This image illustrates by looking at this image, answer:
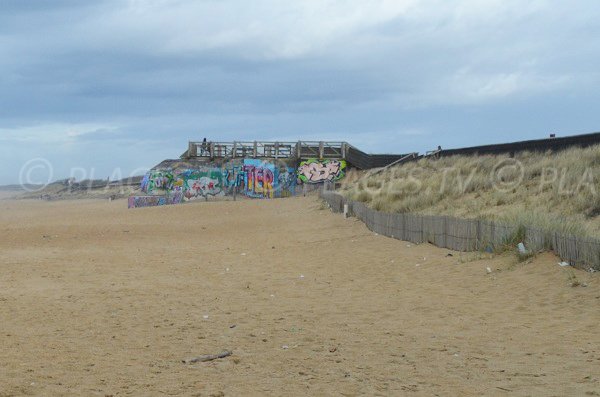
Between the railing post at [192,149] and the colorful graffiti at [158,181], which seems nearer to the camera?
the railing post at [192,149]

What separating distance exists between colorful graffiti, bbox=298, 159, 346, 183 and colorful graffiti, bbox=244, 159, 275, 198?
2.09 m

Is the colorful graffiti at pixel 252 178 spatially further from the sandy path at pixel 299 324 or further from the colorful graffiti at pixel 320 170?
the sandy path at pixel 299 324

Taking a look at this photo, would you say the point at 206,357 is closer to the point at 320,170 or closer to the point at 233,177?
the point at 320,170

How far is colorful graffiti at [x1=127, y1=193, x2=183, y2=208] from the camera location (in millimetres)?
51250

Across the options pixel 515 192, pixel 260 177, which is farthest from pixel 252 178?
pixel 515 192

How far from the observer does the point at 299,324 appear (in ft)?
32.5

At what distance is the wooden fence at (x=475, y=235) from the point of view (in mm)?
11449

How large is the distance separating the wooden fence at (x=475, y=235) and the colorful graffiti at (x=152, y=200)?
31.5 m

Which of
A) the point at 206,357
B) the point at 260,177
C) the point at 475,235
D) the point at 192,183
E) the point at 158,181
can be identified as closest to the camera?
the point at 206,357

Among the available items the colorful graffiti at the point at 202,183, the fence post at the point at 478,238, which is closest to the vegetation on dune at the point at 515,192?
the fence post at the point at 478,238

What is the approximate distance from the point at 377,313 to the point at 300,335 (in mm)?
1862

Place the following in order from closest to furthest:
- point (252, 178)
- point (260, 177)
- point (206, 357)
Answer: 1. point (206, 357)
2. point (260, 177)
3. point (252, 178)

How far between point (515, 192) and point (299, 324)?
14372mm

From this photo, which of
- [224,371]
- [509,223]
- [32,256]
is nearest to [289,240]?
[32,256]
